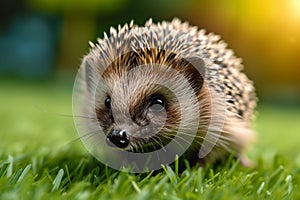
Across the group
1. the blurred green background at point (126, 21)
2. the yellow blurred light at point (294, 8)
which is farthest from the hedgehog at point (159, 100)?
the blurred green background at point (126, 21)

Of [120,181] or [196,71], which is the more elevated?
[196,71]

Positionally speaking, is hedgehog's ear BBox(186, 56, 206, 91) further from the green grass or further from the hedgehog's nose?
the hedgehog's nose

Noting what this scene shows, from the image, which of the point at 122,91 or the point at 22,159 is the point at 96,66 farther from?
the point at 22,159

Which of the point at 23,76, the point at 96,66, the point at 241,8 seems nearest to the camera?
the point at 96,66

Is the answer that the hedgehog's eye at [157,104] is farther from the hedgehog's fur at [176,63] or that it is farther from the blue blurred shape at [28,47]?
the blue blurred shape at [28,47]

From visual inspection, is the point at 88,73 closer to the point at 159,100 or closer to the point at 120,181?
the point at 159,100

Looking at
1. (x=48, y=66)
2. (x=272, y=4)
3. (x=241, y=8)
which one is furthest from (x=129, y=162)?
(x=48, y=66)

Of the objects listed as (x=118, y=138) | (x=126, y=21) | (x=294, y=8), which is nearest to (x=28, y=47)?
(x=126, y=21)
